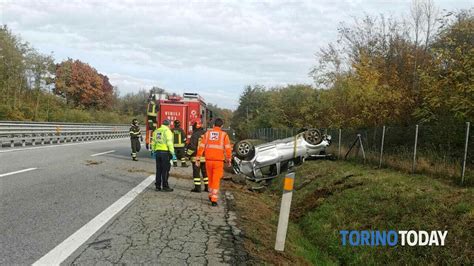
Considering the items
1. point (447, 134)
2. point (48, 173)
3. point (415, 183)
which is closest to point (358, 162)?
point (447, 134)

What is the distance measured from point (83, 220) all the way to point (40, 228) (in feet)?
2.29

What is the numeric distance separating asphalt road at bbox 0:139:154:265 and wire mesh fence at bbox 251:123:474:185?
750cm

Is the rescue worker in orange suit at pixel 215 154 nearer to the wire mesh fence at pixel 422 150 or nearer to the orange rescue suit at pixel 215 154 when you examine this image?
the orange rescue suit at pixel 215 154

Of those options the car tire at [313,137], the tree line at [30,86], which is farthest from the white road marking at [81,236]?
the tree line at [30,86]

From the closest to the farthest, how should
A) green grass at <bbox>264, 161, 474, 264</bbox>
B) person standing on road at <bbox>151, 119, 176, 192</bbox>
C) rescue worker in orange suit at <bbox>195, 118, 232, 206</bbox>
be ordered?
green grass at <bbox>264, 161, 474, 264</bbox> < rescue worker in orange suit at <bbox>195, 118, 232, 206</bbox> < person standing on road at <bbox>151, 119, 176, 192</bbox>

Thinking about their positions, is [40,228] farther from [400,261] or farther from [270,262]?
[400,261]

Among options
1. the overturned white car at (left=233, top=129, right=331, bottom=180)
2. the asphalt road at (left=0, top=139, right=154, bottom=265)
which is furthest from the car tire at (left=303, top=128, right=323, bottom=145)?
the asphalt road at (left=0, top=139, right=154, bottom=265)

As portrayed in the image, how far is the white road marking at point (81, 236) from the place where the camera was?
15.4ft

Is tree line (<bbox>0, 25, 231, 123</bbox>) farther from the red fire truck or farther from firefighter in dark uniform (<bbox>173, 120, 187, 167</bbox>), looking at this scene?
firefighter in dark uniform (<bbox>173, 120, 187, 167</bbox>)

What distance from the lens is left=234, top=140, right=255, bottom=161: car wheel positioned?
15155 mm

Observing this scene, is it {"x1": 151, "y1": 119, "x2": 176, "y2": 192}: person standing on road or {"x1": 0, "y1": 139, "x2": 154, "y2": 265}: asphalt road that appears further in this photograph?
{"x1": 151, "y1": 119, "x2": 176, "y2": 192}: person standing on road

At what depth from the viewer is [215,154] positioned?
8.78m

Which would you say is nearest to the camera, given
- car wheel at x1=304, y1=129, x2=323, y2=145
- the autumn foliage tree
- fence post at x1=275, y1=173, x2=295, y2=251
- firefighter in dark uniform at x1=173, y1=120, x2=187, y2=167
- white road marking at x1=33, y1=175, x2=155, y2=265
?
white road marking at x1=33, y1=175, x2=155, y2=265

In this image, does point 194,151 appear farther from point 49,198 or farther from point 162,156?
point 49,198
